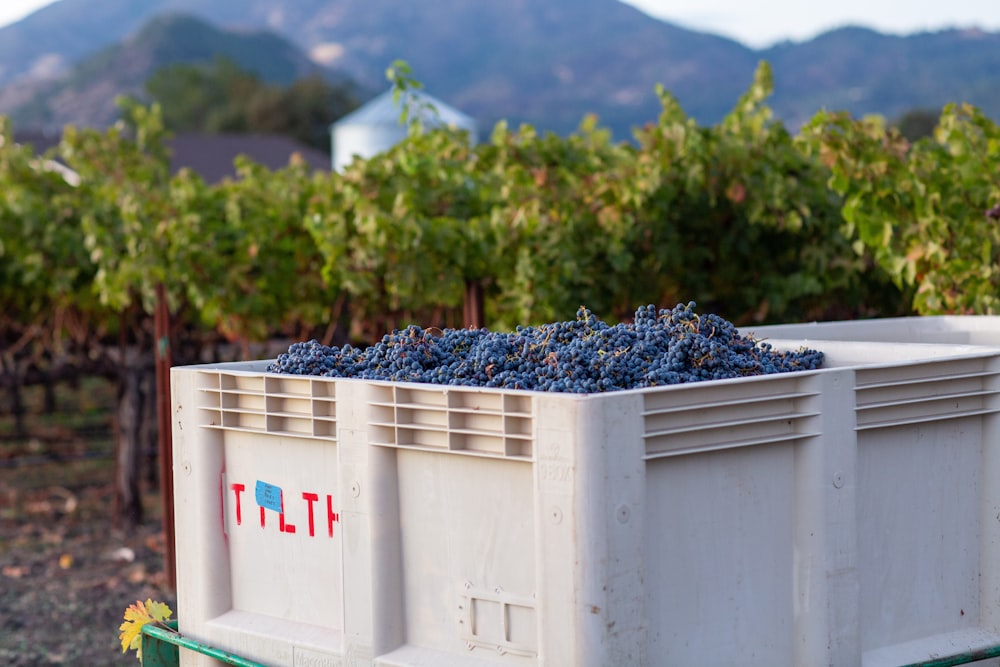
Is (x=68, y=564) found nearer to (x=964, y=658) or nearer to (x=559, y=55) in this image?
(x=964, y=658)

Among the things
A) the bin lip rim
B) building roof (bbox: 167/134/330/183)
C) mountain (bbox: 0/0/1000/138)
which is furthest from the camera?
A: mountain (bbox: 0/0/1000/138)

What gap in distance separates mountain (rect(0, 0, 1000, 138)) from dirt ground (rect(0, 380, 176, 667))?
77.9m

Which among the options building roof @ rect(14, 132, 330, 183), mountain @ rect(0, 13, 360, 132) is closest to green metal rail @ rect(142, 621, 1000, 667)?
building roof @ rect(14, 132, 330, 183)

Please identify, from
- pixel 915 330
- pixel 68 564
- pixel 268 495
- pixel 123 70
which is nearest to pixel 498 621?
pixel 268 495

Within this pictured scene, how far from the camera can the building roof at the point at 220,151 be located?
128 ft

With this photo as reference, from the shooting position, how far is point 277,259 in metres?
7.94

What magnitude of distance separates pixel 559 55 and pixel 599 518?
162m

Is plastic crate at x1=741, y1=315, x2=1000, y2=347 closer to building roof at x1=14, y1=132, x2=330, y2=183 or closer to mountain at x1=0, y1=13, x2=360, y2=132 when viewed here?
building roof at x1=14, y1=132, x2=330, y2=183

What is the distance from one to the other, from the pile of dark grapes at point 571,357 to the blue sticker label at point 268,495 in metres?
0.27

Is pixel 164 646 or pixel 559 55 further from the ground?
pixel 559 55

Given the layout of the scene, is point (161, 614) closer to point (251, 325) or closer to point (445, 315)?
point (445, 315)

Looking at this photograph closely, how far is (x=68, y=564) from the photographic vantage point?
845 cm

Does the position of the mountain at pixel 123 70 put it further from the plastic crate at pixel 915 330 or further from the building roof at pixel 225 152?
the plastic crate at pixel 915 330

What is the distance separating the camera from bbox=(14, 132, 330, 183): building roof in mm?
38938
